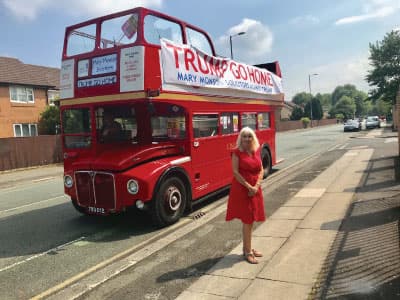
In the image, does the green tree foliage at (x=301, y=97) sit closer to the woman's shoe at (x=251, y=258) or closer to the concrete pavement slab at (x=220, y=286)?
the woman's shoe at (x=251, y=258)

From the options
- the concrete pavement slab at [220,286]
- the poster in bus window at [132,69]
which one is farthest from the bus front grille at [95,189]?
the concrete pavement slab at [220,286]

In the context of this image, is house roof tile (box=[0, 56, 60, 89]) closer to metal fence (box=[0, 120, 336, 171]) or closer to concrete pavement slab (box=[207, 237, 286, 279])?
Answer: metal fence (box=[0, 120, 336, 171])

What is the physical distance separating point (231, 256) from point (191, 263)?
1.80 feet

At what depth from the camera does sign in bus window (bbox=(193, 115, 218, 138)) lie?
823 cm

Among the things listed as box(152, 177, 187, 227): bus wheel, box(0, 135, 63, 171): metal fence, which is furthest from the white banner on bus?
box(0, 135, 63, 171): metal fence

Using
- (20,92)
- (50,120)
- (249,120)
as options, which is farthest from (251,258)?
(20,92)

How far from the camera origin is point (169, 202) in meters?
7.14

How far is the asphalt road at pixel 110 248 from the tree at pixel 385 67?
36.5 meters

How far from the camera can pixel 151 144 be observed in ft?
25.1

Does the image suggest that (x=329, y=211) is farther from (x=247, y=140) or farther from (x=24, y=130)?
(x=24, y=130)

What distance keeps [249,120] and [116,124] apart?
13.8 feet

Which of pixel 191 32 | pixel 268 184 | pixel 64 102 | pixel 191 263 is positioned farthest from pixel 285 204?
pixel 64 102

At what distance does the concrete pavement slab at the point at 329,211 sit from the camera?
249 inches

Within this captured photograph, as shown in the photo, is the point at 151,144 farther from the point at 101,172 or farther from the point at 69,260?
the point at 69,260
